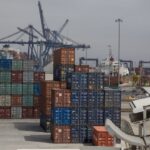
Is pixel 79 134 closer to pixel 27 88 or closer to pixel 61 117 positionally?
pixel 61 117

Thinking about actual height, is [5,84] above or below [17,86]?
above

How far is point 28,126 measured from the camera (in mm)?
52281

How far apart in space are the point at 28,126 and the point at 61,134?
13232 millimetres

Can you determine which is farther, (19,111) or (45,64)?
(45,64)

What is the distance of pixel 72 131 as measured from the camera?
39.9 meters

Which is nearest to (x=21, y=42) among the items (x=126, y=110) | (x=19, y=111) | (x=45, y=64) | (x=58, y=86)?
(x=45, y=64)

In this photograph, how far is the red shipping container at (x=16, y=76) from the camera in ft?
196

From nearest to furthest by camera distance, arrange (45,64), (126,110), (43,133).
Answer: (43,133) → (126,110) → (45,64)

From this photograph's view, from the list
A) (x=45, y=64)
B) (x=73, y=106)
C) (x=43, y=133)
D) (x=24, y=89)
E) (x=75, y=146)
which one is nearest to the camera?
(x=75, y=146)

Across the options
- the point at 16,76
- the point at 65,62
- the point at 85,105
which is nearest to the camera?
the point at 85,105

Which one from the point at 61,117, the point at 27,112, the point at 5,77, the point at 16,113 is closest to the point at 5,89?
the point at 5,77

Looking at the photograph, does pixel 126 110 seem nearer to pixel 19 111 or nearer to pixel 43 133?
pixel 19 111

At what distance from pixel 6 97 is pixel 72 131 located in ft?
A: 71.5

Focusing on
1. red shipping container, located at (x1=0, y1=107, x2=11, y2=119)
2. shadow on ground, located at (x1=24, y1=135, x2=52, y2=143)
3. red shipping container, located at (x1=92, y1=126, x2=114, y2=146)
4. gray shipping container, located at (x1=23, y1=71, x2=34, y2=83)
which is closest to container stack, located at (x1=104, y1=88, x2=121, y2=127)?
red shipping container, located at (x1=92, y1=126, x2=114, y2=146)
